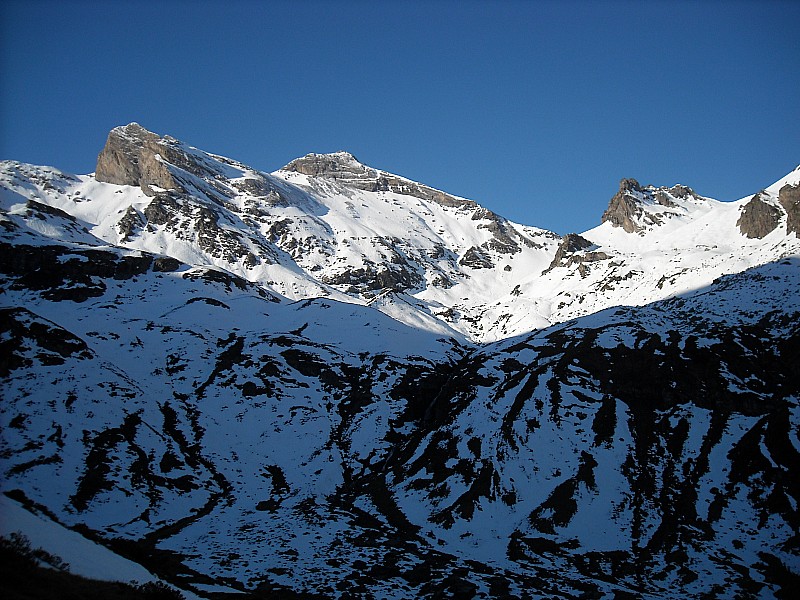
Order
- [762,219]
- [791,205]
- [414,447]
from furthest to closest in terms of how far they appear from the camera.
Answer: [762,219] → [791,205] → [414,447]

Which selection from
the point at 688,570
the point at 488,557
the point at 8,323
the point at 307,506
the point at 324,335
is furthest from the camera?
the point at 324,335

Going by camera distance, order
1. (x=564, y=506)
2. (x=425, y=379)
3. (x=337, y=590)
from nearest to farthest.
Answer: (x=337, y=590)
(x=564, y=506)
(x=425, y=379)

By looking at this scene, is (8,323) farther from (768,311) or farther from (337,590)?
(768,311)

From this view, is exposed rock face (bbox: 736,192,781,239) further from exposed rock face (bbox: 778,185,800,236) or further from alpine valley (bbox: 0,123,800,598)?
alpine valley (bbox: 0,123,800,598)

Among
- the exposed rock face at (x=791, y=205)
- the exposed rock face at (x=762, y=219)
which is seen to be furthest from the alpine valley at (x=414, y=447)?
the exposed rock face at (x=762, y=219)

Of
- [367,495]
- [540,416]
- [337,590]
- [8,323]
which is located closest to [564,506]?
[540,416]

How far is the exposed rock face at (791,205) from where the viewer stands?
167125 mm

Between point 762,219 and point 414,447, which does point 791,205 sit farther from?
point 414,447

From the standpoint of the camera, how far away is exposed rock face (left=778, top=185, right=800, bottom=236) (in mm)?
167125

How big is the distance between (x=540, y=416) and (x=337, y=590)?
43.6m

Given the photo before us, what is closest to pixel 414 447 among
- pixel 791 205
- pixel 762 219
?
pixel 791 205

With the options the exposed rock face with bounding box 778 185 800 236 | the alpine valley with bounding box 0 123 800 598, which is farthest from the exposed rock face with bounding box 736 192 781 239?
the alpine valley with bounding box 0 123 800 598

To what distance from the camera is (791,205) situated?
18362 cm

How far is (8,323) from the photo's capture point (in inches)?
3565
